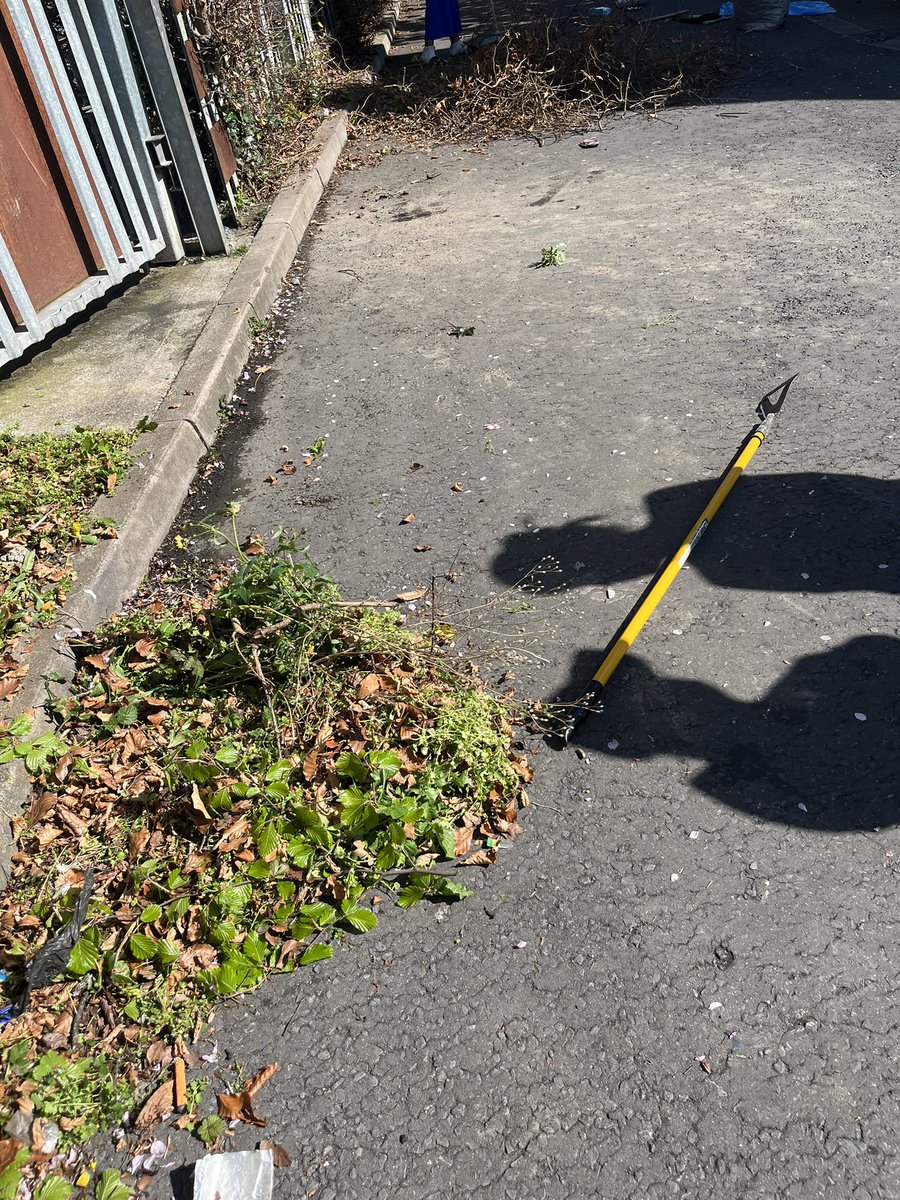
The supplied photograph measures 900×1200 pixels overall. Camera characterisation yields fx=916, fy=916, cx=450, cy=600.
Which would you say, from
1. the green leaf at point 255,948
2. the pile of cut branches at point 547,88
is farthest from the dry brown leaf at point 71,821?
the pile of cut branches at point 547,88

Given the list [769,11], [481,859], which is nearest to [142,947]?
[481,859]

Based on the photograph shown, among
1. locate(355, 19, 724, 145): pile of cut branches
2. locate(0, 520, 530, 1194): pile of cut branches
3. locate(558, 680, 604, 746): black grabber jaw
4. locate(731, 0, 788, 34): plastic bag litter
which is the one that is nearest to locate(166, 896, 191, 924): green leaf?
locate(0, 520, 530, 1194): pile of cut branches

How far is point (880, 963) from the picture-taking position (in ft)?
7.50

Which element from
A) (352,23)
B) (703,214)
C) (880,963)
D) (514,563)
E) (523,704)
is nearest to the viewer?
(880,963)

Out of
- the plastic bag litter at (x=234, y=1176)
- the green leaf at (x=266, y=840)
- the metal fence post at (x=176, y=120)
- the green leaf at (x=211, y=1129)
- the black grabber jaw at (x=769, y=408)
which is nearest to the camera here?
the plastic bag litter at (x=234, y=1176)

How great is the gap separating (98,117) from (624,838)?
5267mm

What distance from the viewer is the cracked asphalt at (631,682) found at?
2.07 meters

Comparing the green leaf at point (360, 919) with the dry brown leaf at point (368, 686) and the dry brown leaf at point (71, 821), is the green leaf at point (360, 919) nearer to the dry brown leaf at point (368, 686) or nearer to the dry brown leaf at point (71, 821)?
the dry brown leaf at point (368, 686)

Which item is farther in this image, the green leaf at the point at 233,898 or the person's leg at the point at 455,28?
the person's leg at the point at 455,28

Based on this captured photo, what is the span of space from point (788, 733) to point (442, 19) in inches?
453

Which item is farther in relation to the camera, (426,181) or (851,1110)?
(426,181)

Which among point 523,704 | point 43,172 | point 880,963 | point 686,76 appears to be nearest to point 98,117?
point 43,172

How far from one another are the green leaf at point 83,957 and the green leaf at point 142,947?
0.09 meters

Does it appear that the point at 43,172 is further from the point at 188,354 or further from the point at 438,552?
the point at 438,552
